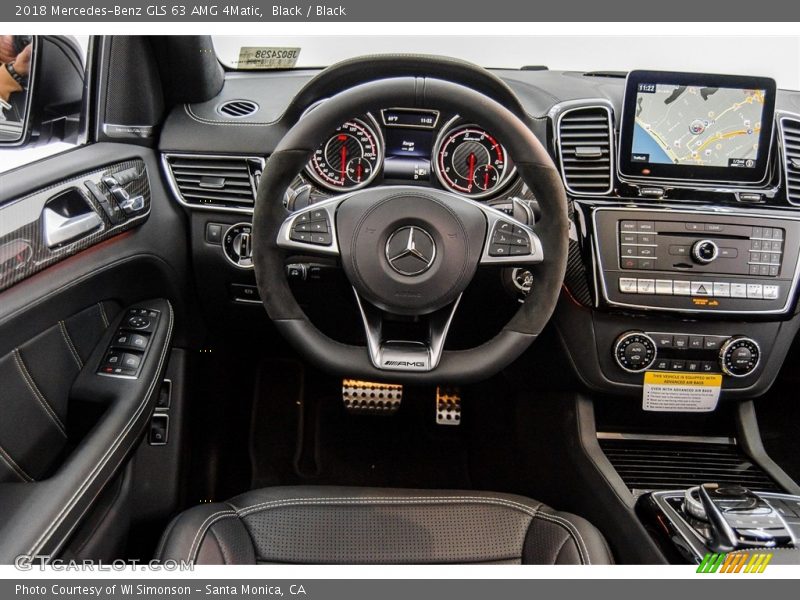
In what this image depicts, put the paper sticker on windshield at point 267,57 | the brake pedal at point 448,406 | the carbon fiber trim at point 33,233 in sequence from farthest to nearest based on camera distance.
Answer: the brake pedal at point 448,406, the paper sticker on windshield at point 267,57, the carbon fiber trim at point 33,233

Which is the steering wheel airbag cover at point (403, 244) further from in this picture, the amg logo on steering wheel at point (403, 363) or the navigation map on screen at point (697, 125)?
the navigation map on screen at point (697, 125)

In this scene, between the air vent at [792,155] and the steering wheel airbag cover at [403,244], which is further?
the air vent at [792,155]

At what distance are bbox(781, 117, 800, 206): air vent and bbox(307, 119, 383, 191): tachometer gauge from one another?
1.05 metres

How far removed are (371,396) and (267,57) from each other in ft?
3.52

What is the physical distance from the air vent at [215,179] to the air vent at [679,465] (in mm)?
1165

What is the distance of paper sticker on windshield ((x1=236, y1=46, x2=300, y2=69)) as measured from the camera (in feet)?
6.12

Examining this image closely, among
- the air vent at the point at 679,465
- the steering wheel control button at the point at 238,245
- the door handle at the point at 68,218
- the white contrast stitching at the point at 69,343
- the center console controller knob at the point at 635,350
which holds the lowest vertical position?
the air vent at the point at 679,465

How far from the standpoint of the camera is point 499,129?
3.97ft

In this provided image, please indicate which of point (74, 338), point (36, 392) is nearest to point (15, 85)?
point (74, 338)

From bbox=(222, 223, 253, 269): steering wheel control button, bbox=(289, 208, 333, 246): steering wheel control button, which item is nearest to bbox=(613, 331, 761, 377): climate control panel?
bbox=(289, 208, 333, 246): steering wheel control button

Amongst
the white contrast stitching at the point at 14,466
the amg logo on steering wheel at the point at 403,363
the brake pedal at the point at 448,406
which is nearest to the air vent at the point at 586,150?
the amg logo on steering wheel at the point at 403,363

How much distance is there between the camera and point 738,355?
1.69m

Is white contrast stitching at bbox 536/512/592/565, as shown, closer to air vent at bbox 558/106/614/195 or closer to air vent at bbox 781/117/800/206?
air vent at bbox 558/106/614/195

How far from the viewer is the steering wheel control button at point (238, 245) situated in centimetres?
171
